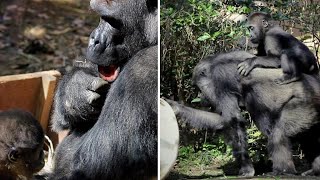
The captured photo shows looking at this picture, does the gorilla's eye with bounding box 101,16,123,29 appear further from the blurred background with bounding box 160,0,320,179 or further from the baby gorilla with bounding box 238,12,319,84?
the baby gorilla with bounding box 238,12,319,84

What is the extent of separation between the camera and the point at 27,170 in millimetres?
1308

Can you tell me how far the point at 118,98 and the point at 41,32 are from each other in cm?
27

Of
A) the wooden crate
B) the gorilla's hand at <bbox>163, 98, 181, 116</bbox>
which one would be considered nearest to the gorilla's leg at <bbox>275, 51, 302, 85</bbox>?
the gorilla's hand at <bbox>163, 98, 181, 116</bbox>

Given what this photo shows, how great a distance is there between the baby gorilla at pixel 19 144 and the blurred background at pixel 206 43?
0.33 m

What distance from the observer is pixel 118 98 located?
1.09 metres

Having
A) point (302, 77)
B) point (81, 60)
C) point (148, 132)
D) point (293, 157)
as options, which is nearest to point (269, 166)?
point (293, 157)

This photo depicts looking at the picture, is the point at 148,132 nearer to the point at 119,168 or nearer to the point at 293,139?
the point at 119,168

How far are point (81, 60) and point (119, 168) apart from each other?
372 mm

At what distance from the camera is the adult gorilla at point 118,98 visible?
1.09 m

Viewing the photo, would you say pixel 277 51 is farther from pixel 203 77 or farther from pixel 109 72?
pixel 109 72

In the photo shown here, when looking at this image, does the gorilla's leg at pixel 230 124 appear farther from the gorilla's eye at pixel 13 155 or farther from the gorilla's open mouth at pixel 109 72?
the gorilla's eye at pixel 13 155

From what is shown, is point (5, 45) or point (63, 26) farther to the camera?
point (63, 26)

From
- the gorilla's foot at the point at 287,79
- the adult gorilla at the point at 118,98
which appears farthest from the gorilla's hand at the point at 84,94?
the gorilla's foot at the point at 287,79

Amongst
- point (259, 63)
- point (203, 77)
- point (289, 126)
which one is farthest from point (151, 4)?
point (289, 126)
